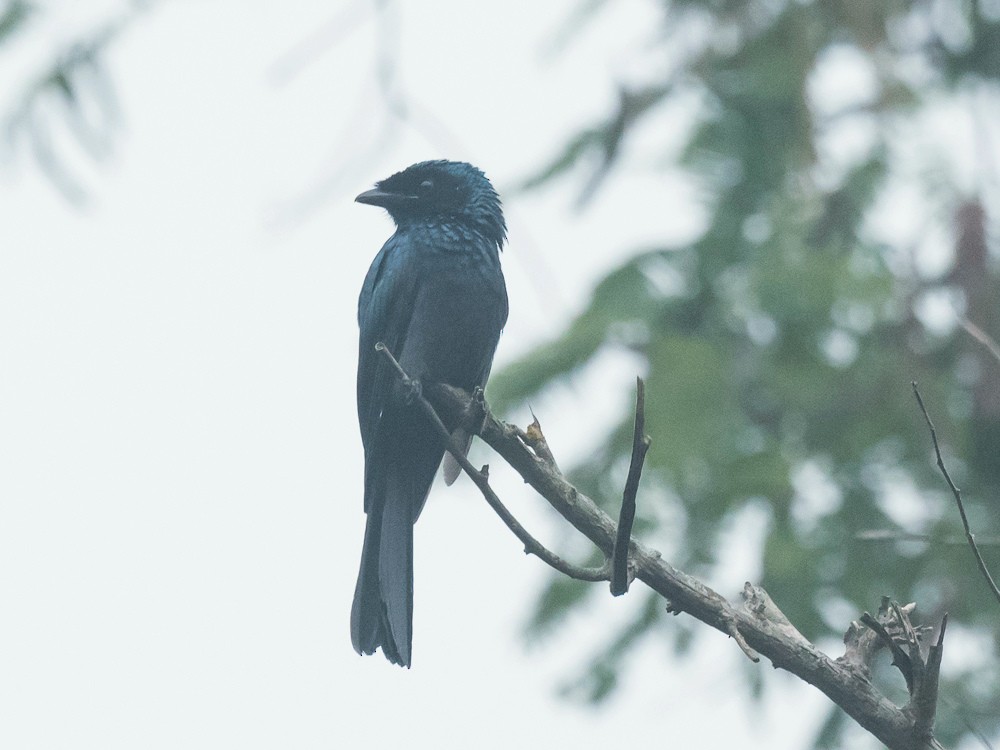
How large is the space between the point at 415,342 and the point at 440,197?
0.95 meters

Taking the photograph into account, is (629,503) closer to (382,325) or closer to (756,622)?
(756,622)

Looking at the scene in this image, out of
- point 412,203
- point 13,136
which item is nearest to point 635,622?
point 412,203

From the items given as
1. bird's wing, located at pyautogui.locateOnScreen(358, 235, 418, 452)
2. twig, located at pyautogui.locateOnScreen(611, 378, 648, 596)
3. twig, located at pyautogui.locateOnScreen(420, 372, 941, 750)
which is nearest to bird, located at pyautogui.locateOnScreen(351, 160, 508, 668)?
bird's wing, located at pyautogui.locateOnScreen(358, 235, 418, 452)

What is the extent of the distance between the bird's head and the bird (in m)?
0.02

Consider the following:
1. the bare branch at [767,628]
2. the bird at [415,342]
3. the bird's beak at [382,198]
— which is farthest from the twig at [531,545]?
the bird's beak at [382,198]

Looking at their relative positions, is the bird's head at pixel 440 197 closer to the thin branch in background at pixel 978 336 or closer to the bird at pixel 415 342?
the bird at pixel 415 342

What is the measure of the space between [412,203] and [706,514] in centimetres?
183

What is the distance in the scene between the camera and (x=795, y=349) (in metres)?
5.77

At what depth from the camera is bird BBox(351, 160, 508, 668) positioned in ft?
15.9

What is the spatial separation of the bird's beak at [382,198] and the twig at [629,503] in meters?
2.86

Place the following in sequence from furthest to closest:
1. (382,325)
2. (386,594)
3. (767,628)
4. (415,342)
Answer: (382,325) → (415,342) → (386,594) → (767,628)

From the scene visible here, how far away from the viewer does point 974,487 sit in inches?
222

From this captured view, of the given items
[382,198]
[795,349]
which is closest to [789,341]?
[795,349]

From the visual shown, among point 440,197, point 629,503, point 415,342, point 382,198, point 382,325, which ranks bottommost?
point 629,503
